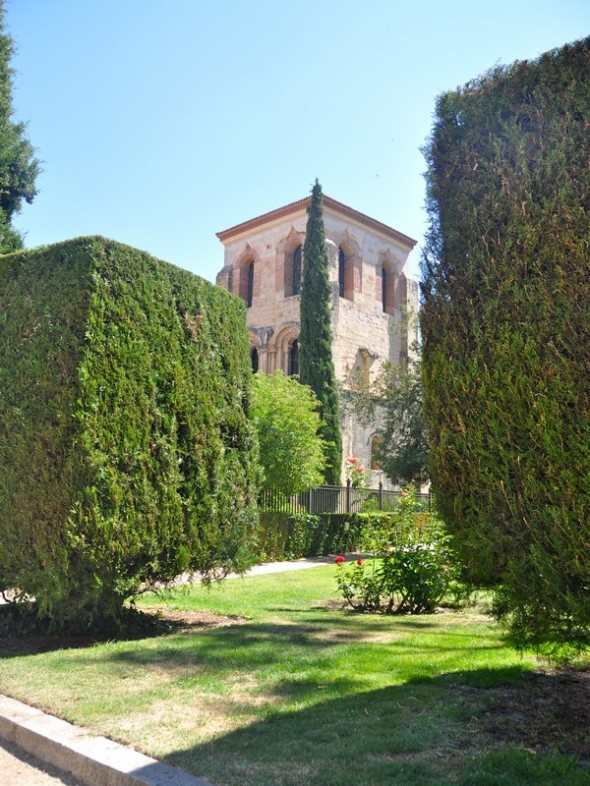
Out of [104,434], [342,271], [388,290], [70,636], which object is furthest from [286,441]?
[388,290]

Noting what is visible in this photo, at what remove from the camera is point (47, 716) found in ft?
14.2

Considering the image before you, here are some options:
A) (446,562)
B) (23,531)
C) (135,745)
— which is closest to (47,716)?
(135,745)

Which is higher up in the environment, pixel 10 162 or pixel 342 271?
pixel 342 271

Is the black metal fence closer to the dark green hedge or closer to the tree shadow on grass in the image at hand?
the dark green hedge

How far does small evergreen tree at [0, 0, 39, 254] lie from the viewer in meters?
14.9

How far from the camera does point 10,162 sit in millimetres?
15539

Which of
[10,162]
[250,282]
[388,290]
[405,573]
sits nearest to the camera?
[405,573]

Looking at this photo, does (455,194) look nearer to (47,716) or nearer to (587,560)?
(587,560)

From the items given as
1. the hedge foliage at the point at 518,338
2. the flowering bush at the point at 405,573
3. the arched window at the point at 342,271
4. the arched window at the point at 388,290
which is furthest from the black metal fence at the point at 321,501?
the arched window at the point at 388,290

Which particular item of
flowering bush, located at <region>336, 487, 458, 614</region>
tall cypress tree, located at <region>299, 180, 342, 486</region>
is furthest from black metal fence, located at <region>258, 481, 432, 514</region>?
flowering bush, located at <region>336, 487, 458, 614</region>

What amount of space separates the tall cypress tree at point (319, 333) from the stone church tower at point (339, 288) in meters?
1.66

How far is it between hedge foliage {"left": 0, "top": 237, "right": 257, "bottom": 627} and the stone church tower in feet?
82.1

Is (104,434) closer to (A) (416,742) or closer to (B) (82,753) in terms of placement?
(B) (82,753)

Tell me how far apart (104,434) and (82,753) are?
3.29m
